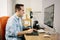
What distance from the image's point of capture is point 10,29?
252cm

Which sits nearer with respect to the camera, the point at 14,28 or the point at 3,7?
the point at 14,28

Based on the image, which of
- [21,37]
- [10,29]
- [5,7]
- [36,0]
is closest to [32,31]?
[21,37]

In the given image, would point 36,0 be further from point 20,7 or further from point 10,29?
point 10,29

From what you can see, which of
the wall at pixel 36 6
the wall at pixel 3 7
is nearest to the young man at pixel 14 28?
the wall at pixel 3 7

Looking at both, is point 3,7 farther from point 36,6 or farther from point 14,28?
point 14,28

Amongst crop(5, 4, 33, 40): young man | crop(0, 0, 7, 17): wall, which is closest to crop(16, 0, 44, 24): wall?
crop(0, 0, 7, 17): wall

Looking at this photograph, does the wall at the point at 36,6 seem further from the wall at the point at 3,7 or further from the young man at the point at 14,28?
the young man at the point at 14,28

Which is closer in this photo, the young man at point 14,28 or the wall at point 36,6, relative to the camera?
the young man at point 14,28

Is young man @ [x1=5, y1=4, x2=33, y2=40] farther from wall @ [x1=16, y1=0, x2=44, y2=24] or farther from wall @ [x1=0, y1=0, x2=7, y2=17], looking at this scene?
wall @ [x1=16, y1=0, x2=44, y2=24]

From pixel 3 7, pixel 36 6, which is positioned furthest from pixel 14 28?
pixel 36 6

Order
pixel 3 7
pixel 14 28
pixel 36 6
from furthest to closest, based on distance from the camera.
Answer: pixel 36 6
pixel 3 7
pixel 14 28

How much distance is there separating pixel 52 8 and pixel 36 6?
66.9 inches

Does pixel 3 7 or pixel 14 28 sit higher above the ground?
pixel 3 7

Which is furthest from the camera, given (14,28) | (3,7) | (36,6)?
(36,6)
